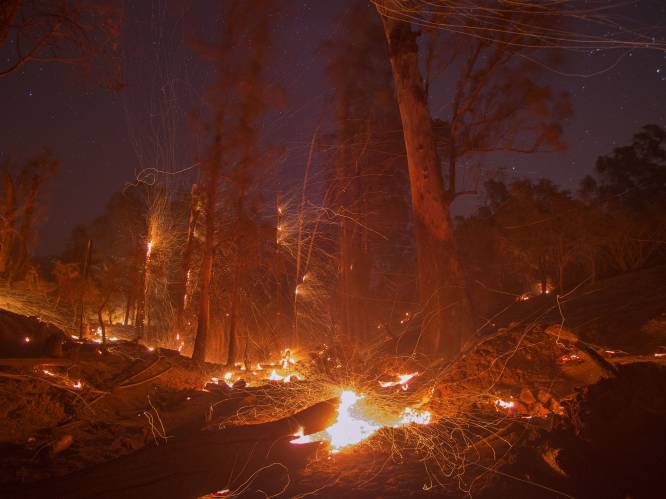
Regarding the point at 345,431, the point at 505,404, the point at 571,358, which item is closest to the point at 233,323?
the point at 345,431

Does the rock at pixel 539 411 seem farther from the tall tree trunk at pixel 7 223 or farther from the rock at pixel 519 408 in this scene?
the tall tree trunk at pixel 7 223

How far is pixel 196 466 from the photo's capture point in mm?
5703

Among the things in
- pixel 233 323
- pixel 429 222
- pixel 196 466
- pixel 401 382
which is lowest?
pixel 196 466

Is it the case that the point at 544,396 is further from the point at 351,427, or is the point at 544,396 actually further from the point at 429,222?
the point at 429,222

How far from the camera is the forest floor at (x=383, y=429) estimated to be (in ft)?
14.2

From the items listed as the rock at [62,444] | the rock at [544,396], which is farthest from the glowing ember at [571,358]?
the rock at [62,444]

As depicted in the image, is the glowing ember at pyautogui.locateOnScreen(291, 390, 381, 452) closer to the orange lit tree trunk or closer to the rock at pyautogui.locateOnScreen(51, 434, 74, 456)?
the rock at pyautogui.locateOnScreen(51, 434, 74, 456)

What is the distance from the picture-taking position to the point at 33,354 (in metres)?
8.19

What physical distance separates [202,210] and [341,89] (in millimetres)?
8589

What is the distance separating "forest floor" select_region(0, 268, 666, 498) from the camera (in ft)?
14.2

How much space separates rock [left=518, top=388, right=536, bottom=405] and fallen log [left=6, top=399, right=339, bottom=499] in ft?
9.41

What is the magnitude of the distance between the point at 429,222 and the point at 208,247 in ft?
25.3

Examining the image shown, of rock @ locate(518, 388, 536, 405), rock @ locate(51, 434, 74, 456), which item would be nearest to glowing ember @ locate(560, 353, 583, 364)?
rock @ locate(518, 388, 536, 405)

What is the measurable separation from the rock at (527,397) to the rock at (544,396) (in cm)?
8
